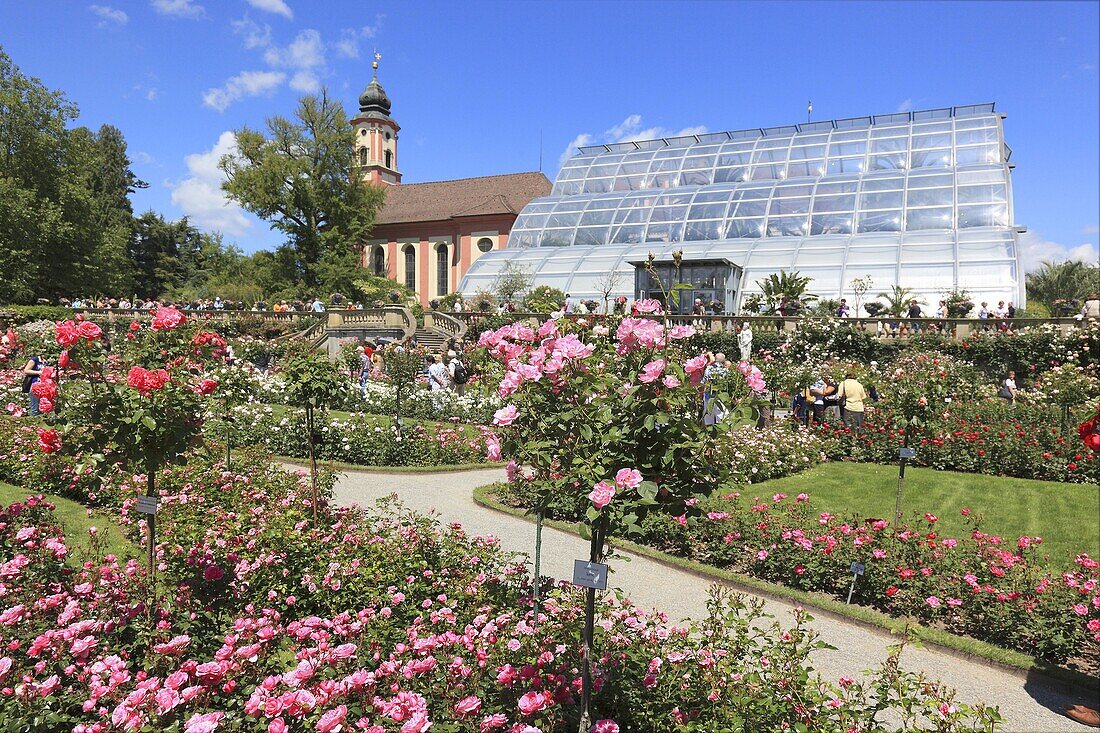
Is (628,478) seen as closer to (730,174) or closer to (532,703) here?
(532,703)

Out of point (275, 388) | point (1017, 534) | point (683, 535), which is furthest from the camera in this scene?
point (275, 388)

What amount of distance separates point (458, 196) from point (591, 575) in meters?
53.2

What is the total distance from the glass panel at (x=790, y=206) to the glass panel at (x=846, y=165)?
4.55 metres

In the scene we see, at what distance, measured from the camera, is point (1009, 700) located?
4793 mm

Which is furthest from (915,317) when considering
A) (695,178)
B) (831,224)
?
(695,178)

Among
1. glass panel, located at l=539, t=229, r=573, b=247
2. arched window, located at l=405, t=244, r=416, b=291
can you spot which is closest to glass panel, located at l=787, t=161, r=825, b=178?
glass panel, located at l=539, t=229, r=573, b=247

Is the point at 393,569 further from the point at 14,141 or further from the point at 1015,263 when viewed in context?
the point at 14,141

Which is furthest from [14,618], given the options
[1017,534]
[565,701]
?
[1017,534]

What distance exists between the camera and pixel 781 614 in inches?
239

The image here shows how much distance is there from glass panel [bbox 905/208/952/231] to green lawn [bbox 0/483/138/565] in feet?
105

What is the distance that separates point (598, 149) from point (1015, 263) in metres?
26.8

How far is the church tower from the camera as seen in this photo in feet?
199

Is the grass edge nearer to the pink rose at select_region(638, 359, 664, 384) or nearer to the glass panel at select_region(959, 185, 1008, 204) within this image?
the pink rose at select_region(638, 359, 664, 384)

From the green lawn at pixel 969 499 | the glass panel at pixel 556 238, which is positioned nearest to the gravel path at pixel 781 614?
the green lawn at pixel 969 499
